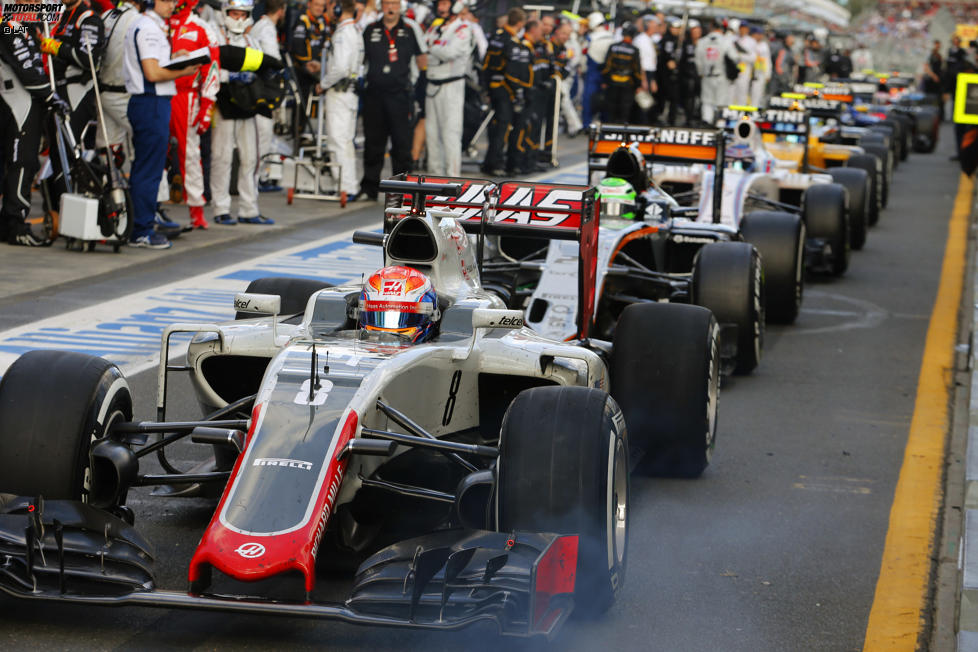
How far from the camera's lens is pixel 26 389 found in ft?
17.0

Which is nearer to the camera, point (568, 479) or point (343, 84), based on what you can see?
point (568, 479)

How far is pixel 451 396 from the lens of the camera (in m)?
5.98

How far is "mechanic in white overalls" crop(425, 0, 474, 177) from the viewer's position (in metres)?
18.4

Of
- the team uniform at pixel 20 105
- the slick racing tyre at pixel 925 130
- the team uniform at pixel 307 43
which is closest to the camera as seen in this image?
the team uniform at pixel 20 105

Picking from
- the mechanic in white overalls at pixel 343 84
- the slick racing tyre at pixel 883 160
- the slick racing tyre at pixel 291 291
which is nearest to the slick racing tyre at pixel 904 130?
the slick racing tyre at pixel 883 160

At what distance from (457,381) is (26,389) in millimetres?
1724

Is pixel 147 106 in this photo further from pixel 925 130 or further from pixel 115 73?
pixel 925 130

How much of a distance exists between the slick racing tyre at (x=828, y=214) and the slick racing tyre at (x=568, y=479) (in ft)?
28.8

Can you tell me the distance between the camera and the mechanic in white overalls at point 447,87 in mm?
18391

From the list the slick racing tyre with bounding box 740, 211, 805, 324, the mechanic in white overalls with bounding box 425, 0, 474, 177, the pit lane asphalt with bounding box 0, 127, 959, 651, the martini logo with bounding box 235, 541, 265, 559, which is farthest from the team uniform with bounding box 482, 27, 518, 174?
the martini logo with bounding box 235, 541, 265, 559

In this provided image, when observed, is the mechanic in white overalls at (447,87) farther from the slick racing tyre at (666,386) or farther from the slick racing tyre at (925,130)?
the slick racing tyre at (925,130)

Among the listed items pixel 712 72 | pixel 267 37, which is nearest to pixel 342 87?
pixel 267 37

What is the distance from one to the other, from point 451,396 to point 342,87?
11148mm

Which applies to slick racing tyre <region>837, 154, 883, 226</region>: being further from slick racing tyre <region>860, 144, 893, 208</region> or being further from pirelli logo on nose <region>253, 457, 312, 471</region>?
pirelli logo on nose <region>253, 457, 312, 471</region>
